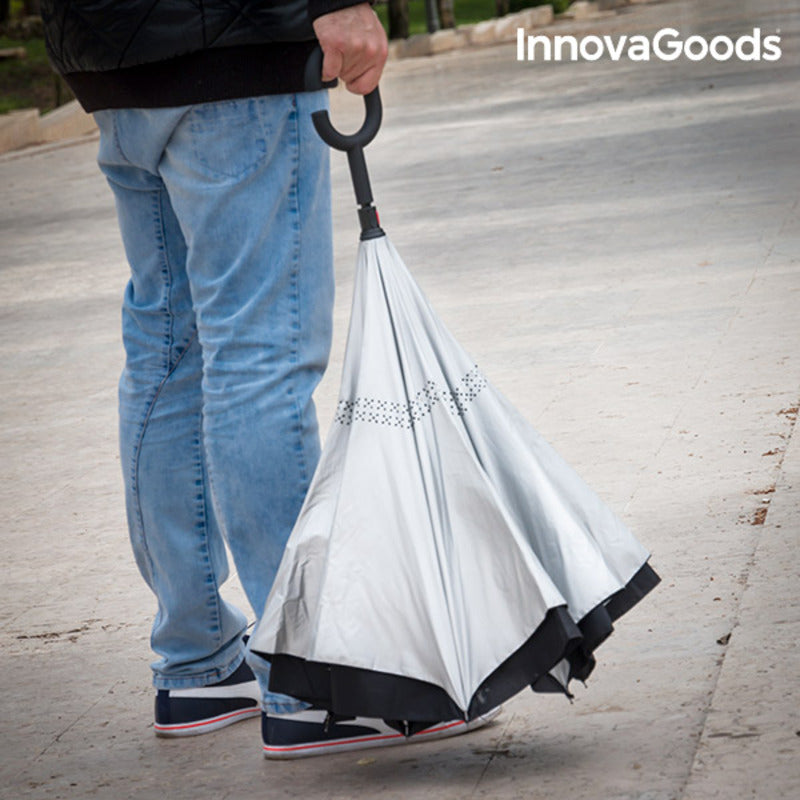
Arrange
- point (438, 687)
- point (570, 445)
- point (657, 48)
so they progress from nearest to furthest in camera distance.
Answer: point (438, 687) → point (570, 445) → point (657, 48)

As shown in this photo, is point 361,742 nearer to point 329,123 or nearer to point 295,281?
point 295,281

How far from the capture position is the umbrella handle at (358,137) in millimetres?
2451

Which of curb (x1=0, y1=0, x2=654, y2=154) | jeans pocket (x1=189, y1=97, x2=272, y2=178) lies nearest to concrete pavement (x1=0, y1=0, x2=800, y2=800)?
jeans pocket (x1=189, y1=97, x2=272, y2=178)

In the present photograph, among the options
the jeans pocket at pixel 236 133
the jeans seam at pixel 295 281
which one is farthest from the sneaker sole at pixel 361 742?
the jeans pocket at pixel 236 133

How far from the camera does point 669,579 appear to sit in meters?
Answer: 3.24

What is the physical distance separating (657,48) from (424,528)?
2276 centimetres

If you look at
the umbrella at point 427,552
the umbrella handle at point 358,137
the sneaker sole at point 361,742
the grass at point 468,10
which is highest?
the umbrella handle at point 358,137

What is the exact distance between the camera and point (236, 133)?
251cm

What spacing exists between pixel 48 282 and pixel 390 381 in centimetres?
664

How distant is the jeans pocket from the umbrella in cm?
12

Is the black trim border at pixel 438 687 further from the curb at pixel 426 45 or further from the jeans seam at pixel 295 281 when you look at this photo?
the curb at pixel 426 45

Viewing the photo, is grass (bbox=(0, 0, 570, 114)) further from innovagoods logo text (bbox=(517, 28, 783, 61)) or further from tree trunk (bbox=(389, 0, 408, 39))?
innovagoods logo text (bbox=(517, 28, 783, 61))

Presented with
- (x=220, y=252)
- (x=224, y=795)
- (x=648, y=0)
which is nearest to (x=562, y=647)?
(x=224, y=795)

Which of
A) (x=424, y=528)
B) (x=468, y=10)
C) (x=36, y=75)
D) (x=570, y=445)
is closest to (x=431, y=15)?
(x=36, y=75)
